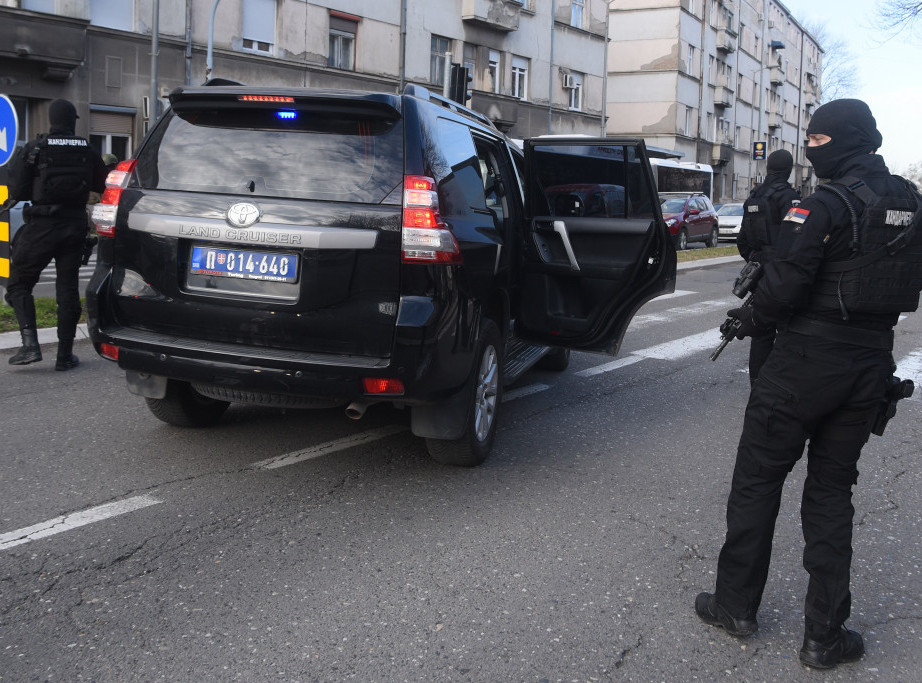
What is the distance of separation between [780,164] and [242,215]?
4534 mm

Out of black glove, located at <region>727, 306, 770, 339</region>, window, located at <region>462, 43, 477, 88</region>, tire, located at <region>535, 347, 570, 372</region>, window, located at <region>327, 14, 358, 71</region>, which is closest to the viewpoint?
black glove, located at <region>727, 306, 770, 339</region>

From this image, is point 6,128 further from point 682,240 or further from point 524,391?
point 682,240

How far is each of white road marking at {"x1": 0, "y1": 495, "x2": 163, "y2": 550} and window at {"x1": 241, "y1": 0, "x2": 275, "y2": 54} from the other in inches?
884

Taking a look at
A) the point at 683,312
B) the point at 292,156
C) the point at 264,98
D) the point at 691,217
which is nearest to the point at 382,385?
the point at 292,156

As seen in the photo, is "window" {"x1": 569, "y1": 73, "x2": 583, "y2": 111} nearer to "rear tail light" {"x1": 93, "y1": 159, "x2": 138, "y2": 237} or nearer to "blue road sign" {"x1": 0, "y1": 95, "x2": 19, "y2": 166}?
"blue road sign" {"x1": 0, "y1": 95, "x2": 19, "y2": 166}

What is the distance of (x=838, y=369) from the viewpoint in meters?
2.98

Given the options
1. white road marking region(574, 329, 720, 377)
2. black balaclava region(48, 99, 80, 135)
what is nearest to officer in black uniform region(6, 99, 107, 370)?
black balaclava region(48, 99, 80, 135)

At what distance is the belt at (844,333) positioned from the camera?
9.82 feet

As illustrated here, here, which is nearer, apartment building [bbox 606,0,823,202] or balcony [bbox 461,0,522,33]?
balcony [bbox 461,0,522,33]

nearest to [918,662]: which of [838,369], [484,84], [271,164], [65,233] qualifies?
[838,369]

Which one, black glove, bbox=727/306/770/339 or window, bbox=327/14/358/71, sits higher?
window, bbox=327/14/358/71

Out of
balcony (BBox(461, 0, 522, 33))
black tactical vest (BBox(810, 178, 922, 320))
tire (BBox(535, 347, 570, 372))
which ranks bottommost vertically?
tire (BBox(535, 347, 570, 372))

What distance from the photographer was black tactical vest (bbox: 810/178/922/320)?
291 cm

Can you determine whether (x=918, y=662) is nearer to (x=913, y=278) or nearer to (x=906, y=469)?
(x=913, y=278)
